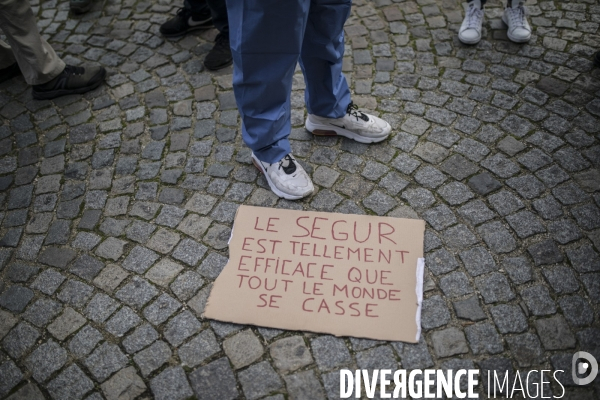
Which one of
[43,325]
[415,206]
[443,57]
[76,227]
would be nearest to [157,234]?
[76,227]

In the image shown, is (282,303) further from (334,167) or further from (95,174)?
(95,174)

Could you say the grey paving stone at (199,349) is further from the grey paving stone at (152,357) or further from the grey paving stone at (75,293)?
the grey paving stone at (75,293)

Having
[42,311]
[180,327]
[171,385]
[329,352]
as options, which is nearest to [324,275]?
[329,352]

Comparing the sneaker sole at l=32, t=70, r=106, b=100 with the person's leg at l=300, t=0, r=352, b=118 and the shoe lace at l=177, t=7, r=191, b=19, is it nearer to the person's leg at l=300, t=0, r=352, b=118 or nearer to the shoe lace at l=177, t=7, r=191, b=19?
the shoe lace at l=177, t=7, r=191, b=19

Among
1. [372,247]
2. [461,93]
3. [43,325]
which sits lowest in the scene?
[43,325]

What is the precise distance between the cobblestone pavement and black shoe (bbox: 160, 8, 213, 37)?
0.11 meters

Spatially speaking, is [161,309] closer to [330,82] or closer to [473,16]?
[330,82]

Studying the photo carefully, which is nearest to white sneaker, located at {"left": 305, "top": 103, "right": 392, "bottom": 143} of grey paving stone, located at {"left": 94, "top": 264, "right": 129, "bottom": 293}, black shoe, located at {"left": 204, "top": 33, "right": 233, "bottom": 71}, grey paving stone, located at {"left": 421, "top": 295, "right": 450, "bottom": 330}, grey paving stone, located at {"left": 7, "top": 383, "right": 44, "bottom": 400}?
black shoe, located at {"left": 204, "top": 33, "right": 233, "bottom": 71}

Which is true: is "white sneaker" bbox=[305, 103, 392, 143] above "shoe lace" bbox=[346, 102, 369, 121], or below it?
below

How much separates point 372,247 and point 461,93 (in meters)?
1.51

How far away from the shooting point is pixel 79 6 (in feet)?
14.2

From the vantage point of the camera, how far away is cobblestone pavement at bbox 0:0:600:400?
7.23ft

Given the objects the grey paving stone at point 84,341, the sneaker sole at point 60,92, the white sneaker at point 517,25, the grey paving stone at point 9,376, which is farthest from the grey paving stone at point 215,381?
the white sneaker at point 517,25

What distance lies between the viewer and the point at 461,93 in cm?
340
